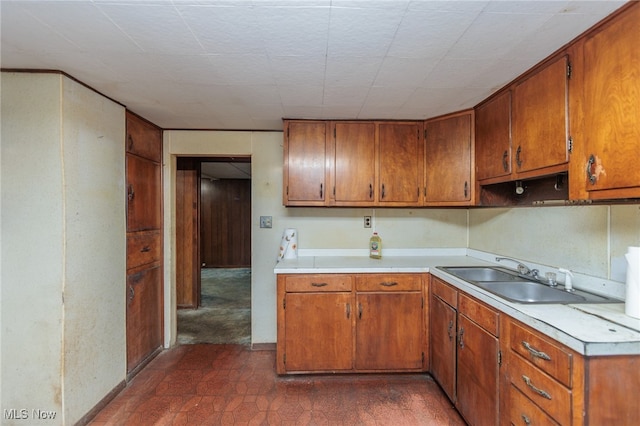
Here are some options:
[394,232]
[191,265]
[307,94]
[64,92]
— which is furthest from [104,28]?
[191,265]

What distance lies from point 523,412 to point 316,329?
140 cm

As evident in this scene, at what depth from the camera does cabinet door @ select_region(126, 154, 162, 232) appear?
238 centimetres

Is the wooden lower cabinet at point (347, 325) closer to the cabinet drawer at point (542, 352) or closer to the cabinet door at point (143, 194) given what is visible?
the cabinet drawer at point (542, 352)

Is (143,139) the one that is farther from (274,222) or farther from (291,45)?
(291,45)

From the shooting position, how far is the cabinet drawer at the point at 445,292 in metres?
1.95

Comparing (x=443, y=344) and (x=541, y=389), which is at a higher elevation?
(x=541, y=389)

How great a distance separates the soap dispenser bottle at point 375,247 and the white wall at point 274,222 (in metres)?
0.10

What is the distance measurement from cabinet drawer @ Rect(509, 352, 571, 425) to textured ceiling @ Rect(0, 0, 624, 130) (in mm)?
1532

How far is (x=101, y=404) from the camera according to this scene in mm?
1981

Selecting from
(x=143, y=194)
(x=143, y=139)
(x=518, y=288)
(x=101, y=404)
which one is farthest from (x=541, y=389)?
(x=143, y=139)

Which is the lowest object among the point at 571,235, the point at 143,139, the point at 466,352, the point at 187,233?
the point at 466,352

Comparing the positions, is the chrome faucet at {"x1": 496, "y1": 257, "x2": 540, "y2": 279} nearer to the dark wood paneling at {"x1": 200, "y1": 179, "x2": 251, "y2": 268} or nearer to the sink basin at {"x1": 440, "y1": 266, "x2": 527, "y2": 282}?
the sink basin at {"x1": 440, "y1": 266, "x2": 527, "y2": 282}

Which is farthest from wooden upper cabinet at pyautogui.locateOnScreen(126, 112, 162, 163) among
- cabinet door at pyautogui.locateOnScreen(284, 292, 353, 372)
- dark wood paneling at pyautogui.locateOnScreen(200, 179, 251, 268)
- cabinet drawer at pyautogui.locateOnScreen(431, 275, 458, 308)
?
dark wood paneling at pyautogui.locateOnScreen(200, 179, 251, 268)

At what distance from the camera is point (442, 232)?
116 inches
